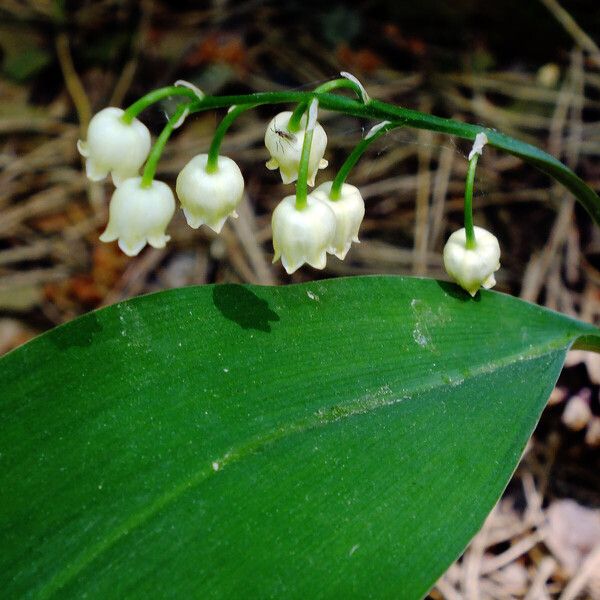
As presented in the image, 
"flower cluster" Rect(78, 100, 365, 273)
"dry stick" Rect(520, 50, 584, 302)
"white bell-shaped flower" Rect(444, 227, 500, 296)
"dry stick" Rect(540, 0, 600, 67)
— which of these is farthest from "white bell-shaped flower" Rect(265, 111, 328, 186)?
"dry stick" Rect(540, 0, 600, 67)

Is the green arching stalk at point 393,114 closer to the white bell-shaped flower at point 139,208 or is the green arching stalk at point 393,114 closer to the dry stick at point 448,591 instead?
the white bell-shaped flower at point 139,208

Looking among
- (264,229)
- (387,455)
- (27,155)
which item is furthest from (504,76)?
(387,455)

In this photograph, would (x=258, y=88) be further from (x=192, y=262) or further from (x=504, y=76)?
(x=504, y=76)

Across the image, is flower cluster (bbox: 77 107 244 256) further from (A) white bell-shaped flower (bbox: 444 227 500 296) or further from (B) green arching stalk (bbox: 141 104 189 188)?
(A) white bell-shaped flower (bbox: 444 227 500 296)

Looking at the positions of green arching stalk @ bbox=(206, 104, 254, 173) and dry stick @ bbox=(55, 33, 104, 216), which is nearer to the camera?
green arching stalk @ bbox=(206, 104, 254, 173)

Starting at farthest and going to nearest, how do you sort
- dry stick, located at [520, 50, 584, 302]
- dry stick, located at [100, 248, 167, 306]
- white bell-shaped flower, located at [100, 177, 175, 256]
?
dry stick, located at [100, 248, 167, 306]
dry stick, located at [520, 50, 584, 302]
white bell-shaped flower, located at [100, 177, 175, 256]

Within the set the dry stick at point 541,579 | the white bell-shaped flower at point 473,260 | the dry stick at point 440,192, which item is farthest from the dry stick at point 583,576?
the dry stick at point 440,192

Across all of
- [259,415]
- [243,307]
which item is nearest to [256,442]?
[259,415]
